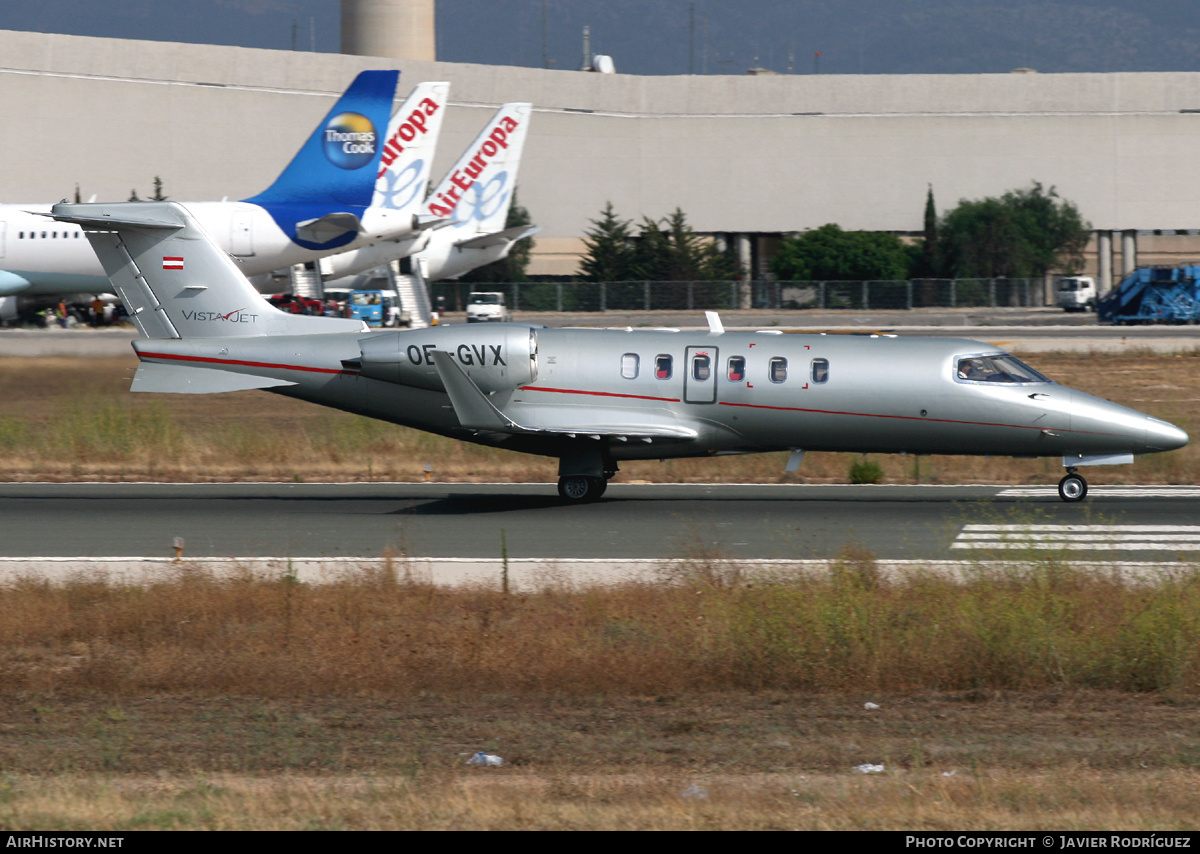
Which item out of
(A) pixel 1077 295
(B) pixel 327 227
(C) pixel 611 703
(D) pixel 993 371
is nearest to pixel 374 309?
(B) pixel 327 227

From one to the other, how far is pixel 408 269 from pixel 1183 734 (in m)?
66.1

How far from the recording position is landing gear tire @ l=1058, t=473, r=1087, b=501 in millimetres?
21359

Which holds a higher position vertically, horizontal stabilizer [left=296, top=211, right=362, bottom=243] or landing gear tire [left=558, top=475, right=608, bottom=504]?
horizontal stabilizer [left=296, top=211, right=362, bottom=243]

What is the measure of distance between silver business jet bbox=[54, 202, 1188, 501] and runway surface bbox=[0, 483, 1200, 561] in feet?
3.52

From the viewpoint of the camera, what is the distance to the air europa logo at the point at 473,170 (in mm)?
70938

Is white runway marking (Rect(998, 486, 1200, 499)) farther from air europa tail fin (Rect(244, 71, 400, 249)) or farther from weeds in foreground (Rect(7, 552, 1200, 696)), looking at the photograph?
air europa tail fin (Rect(244, 71, 400, 249))

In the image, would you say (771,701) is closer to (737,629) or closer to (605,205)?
(737,629)

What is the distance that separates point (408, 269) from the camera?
73.8 metres

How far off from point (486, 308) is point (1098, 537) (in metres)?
59.4

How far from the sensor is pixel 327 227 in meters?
54.5

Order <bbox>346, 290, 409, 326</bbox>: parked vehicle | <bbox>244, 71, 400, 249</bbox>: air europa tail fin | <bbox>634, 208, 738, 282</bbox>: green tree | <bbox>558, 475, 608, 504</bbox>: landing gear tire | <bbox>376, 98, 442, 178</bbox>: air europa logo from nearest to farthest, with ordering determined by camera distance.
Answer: <bbox>558, 475, 608, 504</bbox>: landing gear tire < <bbox>244, 71, 400, 249</bbox>: air europa tail fin < <bbox>376, 98, 442, 178</bbox>: air europa logo < <bbox>346, 290, 409, 326</bbox>: parked vehicle < <bbox>634, 208, 738, 282</bbox>: green tree

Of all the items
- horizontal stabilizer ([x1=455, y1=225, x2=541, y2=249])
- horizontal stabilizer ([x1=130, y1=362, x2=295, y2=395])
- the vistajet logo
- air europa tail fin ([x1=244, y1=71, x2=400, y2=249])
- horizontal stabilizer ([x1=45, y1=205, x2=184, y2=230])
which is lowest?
horizontal stabilizer ([x1=130, y1=362, x2=295, y2=395])

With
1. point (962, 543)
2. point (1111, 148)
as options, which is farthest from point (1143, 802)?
point (1111, 148)

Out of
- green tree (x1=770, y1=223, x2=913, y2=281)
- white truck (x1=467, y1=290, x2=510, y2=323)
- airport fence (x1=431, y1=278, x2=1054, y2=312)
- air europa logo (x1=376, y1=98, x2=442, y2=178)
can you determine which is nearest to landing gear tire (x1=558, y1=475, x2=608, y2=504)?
air europa logo (x1=376, y1=98, x2=442, y2=178)
